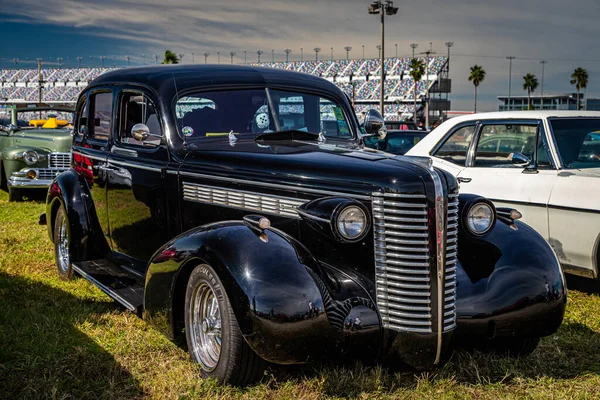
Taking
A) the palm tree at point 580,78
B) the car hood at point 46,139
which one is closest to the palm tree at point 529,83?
the palm tree at point 580,78

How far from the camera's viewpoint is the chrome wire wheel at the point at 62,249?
6.47 metres

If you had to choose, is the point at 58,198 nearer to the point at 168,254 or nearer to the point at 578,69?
the point at 168,254

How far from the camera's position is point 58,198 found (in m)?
6.28

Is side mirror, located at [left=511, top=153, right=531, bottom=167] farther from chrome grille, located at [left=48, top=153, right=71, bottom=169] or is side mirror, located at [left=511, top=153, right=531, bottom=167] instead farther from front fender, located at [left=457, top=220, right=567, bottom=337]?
chrome grille, located at [left=48, top=153, right=71, bottom=169]

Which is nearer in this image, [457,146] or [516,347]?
[516,347]

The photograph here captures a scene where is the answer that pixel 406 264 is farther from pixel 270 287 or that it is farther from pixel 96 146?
pixel 96 146

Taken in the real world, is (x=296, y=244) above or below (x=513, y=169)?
below

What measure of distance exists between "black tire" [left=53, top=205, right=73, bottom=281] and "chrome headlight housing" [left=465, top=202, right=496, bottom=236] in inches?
153

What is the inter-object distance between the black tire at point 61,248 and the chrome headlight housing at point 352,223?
11.7 feet

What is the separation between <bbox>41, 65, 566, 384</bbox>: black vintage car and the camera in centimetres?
348

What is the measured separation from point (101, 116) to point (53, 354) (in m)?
2.38

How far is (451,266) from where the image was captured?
3.68 meters

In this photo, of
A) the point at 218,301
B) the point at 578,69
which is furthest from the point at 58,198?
the point at 578,69

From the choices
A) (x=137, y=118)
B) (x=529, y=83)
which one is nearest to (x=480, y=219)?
(x=137, y=118)
